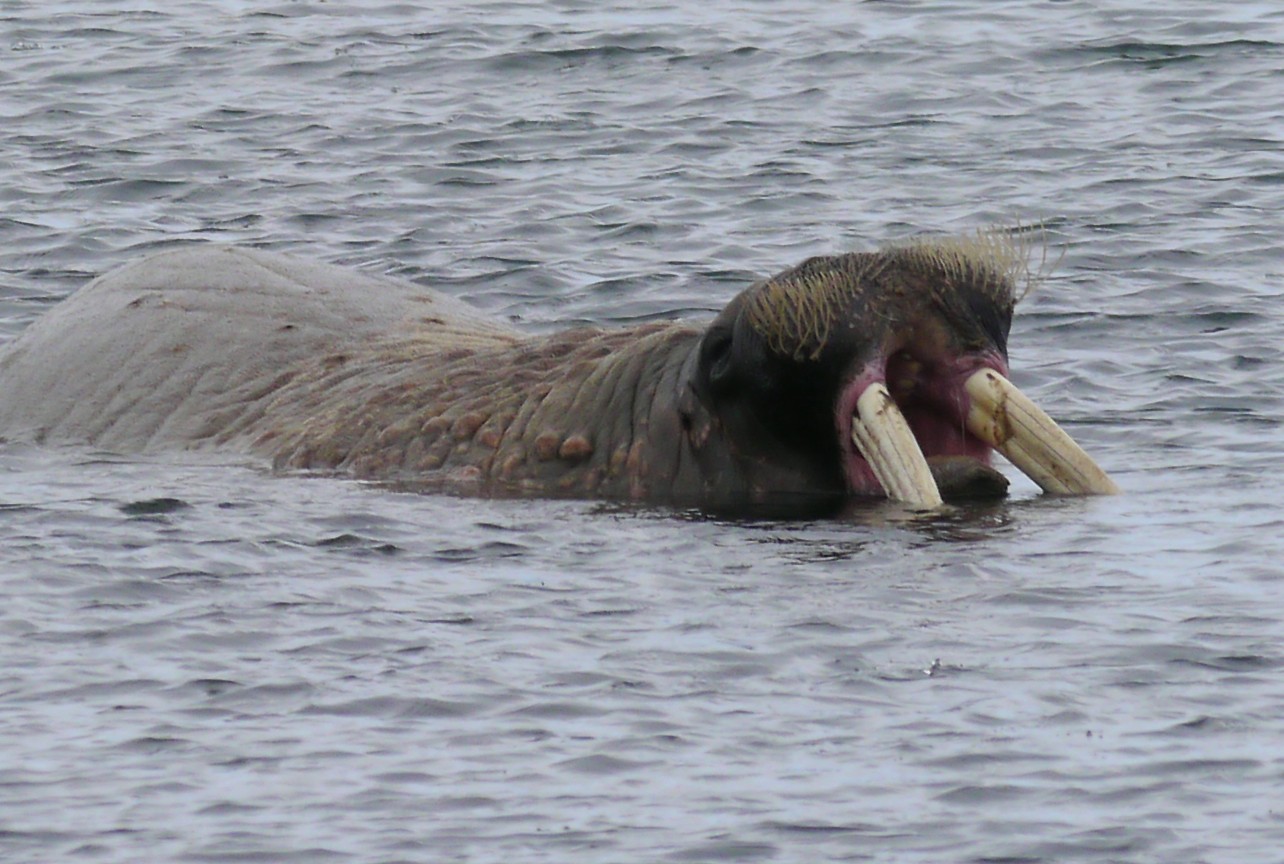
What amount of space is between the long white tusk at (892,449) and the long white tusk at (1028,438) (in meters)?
0.32

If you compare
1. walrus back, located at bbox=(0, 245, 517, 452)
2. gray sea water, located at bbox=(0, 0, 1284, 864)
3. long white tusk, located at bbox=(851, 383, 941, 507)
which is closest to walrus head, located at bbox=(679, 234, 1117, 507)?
long white tusk, located at bbox=(851, 383, 941, 507)

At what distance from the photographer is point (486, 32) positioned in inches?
1014

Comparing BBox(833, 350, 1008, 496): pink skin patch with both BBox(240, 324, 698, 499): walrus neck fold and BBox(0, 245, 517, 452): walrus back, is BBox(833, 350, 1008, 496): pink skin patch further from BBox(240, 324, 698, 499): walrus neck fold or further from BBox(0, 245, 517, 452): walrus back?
BBox(0, 245, 517, 452): walrus back

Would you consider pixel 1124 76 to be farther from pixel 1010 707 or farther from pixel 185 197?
pixel 1010 707

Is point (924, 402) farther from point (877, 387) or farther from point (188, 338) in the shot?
point (188, 338)

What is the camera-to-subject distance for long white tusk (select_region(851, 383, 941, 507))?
9.86 m

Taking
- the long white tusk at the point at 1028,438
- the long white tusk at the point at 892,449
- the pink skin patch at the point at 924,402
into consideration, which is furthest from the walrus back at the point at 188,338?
the long white tusk at the point at 1028,438

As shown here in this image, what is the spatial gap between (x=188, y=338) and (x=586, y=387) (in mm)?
2579

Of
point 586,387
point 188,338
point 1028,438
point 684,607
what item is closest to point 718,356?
point 586,387

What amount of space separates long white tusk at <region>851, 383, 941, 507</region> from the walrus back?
105 inches

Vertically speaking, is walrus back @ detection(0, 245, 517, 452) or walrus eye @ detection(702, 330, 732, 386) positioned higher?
walrus eye @ detection(702, 330, 732, 386)

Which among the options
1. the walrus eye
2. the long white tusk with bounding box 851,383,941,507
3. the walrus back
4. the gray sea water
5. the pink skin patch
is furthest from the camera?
the walrus back

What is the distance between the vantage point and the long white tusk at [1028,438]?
1004 cm

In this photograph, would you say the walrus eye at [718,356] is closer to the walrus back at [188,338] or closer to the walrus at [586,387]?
the walrus at [586,387]
